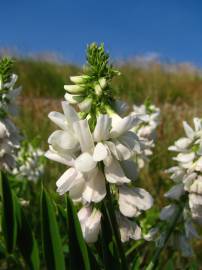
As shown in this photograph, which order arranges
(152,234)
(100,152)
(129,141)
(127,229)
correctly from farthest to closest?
1. (152,234)
2. (127,229)
3. (129,141)
4. (100,152)

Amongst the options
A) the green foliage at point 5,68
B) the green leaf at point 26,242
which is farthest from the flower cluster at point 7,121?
the green leaf at point 26,242

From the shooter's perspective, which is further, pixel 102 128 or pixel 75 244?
pixel 75 244

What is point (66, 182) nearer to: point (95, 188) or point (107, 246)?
point (95, 188)

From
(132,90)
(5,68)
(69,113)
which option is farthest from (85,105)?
(132,90)

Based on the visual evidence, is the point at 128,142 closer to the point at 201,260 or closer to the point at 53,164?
the point at 201,260

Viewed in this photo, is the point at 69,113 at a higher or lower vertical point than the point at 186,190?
higher

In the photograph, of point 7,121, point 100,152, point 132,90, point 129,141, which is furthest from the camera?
point 132,90

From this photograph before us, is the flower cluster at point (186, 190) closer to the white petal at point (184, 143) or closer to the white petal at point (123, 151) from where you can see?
the white petal at point (184, 143)

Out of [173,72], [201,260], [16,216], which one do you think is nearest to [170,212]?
[16,216]
